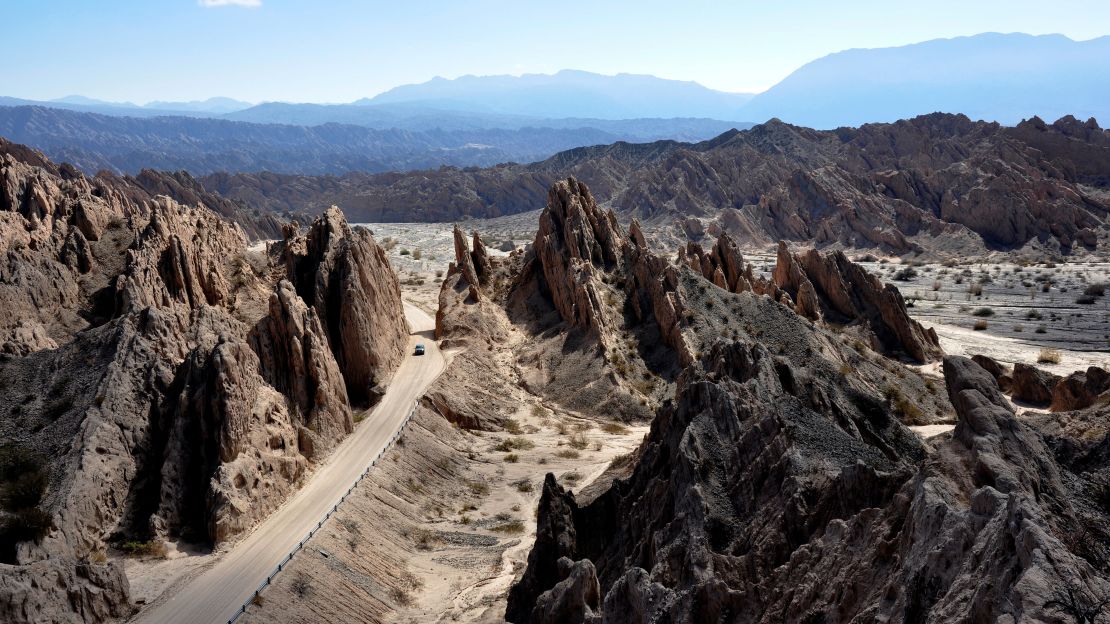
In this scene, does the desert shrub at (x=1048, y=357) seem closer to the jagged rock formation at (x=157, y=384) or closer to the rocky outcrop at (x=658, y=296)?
the rocky outcrop at (x=658, y=296)

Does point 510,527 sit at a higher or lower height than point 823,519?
lower

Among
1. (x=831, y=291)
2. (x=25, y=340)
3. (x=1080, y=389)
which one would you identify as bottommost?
(x=1080, y=389)

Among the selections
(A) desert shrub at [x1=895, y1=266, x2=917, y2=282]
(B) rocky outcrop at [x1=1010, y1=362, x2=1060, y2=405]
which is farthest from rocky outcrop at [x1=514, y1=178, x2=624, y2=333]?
(A) desert shrub at [x1=895, y1=266, x2=917, y2=282]

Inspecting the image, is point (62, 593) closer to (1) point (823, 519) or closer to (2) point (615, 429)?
(1) point (823, 519)

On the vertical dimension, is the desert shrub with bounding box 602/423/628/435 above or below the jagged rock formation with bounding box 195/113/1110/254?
below

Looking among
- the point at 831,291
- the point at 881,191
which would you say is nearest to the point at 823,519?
the point at 831,291

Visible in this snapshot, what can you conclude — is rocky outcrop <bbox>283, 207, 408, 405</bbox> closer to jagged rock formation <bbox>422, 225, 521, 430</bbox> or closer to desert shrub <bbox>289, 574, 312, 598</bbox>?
jagged rock formation <bbox>422, 225, 521, 430</bbox>
